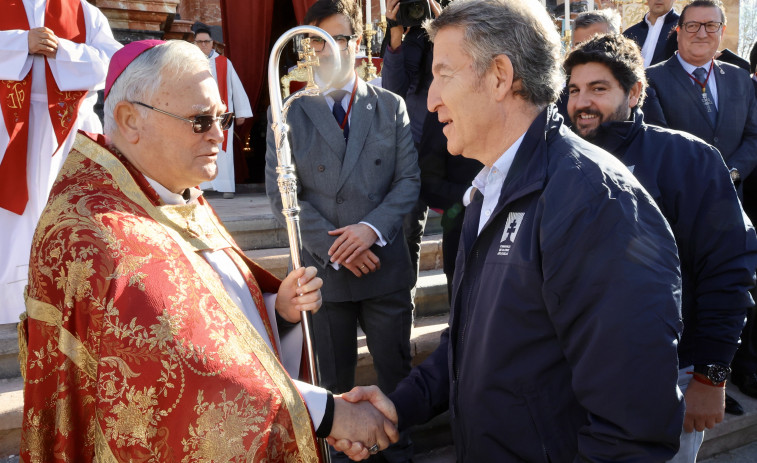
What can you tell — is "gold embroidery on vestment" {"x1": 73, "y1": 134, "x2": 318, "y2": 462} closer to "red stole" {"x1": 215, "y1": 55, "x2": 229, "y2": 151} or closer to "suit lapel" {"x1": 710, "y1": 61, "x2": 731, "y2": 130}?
"suit lapel" {"x1": 710, "y1": 61, "x2": 731, "y2": 130}

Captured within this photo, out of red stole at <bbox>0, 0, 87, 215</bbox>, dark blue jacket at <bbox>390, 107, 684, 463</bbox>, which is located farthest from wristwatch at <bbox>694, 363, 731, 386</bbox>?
red stole at <bbox>0, 0, 87, 215</bbox>

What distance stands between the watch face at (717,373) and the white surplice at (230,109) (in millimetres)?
5723

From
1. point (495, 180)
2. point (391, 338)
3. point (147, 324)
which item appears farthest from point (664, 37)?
point (147, 324)

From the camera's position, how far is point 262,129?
30.2ft

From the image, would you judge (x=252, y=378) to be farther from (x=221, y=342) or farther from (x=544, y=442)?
(x=544, y=442)

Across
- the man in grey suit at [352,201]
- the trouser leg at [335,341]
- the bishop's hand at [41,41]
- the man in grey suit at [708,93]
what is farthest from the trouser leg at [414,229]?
the bishop's hand at [41,41]

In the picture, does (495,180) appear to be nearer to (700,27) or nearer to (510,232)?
(510,232)

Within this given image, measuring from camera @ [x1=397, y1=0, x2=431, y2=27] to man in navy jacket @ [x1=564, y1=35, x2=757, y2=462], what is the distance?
140 centimetres

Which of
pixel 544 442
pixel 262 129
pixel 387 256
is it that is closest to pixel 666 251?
pixel 544 442

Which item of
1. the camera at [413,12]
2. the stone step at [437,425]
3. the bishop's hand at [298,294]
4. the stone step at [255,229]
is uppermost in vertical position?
the camera at [413,12]

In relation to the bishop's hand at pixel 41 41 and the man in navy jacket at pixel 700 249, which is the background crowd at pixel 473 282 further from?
the bishop's hand at pixel 41 41

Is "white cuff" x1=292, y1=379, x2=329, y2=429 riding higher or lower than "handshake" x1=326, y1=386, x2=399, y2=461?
higher

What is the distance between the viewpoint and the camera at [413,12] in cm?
367

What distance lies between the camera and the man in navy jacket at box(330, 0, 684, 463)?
1.48m
